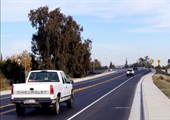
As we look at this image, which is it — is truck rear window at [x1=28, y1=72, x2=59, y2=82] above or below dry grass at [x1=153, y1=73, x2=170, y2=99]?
above

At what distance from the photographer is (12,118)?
1612 cm

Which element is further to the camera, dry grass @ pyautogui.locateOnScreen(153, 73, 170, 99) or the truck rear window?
dry grass @ pyautogui.locateOnScreen(153, 73, 170, 99)

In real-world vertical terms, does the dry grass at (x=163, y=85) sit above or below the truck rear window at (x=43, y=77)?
below

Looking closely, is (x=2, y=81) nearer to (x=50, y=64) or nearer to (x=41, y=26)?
(x=50, y=64)

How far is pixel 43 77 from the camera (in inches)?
742

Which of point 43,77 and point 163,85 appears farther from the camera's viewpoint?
point 163,85

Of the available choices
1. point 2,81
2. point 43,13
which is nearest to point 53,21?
point 43,13

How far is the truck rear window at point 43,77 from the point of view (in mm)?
18797

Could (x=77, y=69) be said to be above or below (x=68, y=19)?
below

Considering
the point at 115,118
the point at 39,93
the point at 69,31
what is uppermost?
the point at 69,31

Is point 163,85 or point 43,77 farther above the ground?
point 43,77

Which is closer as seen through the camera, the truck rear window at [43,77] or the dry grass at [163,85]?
the truck rear window at [43,77]

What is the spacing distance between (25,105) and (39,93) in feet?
2.56

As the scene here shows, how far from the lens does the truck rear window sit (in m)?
18.8
